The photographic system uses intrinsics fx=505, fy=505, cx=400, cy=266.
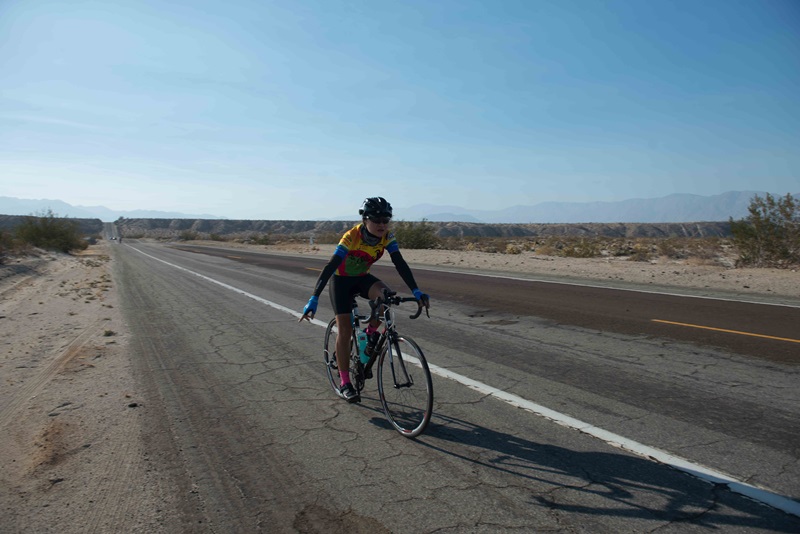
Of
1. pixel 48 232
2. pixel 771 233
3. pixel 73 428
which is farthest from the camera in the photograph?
pixel 48 232

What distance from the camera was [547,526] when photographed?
9.57 feet

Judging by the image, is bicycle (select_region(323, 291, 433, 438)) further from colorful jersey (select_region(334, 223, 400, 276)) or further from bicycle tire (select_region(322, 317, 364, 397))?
colorful jersey (select_region(334, 223, 400, 276))

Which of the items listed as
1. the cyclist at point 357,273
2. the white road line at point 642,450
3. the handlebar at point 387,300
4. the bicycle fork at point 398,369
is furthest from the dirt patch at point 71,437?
the white road line at point 642,450

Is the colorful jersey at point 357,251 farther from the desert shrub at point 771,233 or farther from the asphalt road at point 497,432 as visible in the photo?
the desert shrub at point 771,233

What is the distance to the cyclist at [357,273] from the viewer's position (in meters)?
4.56

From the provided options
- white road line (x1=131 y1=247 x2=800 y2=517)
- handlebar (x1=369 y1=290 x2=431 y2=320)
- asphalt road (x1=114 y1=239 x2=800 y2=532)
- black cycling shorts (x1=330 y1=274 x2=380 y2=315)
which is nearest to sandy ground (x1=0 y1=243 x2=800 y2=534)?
asphalt road (x1=114 y1=239 x2=800 y2=532)

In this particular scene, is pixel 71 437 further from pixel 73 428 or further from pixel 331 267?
pixel 331 267

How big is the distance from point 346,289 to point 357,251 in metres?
0.40

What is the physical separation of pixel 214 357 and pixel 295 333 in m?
1.73

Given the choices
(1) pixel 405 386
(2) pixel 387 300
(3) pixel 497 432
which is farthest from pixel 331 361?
(3) pixel 497 432

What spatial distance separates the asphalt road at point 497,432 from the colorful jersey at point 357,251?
4.56ft

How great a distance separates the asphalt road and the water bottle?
546 mm

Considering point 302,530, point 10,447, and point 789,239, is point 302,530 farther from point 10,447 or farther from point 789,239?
point 789,239

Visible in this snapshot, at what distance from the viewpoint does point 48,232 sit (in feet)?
138
